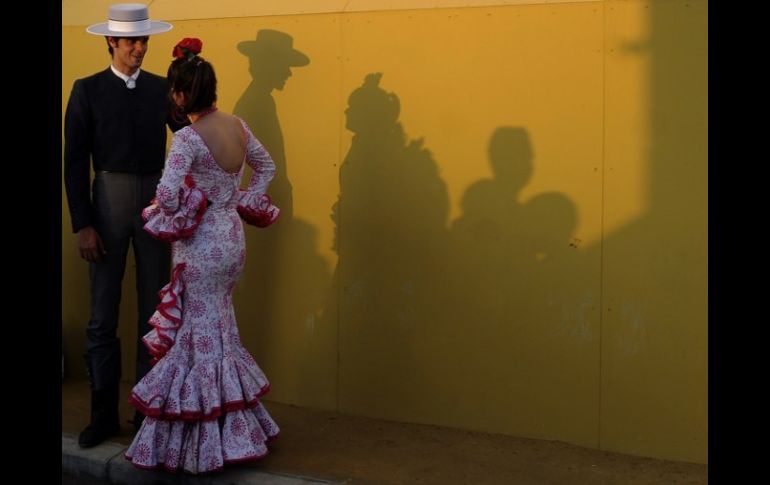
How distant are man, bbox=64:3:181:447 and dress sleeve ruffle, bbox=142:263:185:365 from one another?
560mm

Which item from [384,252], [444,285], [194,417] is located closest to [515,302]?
[444,285]

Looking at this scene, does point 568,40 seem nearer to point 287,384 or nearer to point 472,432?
point 472,432

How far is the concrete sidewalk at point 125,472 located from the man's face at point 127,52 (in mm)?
1999

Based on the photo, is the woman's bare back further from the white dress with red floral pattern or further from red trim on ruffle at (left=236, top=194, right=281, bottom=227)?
red trim on ruffle at (left=236, top=194, right=281, bottom=227)

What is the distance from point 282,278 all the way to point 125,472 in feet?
4.85

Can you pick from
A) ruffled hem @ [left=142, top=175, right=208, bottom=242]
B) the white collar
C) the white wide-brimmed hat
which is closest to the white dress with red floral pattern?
ruffled hem @ [left=142, top=175, right=208, bottom=242]

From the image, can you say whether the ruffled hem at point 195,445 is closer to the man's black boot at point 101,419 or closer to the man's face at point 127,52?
the man's black boot at point 101,419

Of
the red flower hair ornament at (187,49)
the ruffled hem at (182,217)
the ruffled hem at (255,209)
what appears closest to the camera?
the ruffled hem at (182,217)

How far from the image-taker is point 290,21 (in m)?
6.35

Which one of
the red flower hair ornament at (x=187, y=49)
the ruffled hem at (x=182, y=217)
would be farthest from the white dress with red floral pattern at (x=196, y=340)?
the red flower hair ornament at (x=187, y=49)

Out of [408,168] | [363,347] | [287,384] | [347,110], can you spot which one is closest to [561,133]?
[408,168]

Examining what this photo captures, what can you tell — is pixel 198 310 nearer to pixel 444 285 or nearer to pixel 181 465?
pixel 181 465

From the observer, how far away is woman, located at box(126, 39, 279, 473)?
5293 millimetres

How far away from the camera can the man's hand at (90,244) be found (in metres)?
5.81
